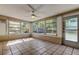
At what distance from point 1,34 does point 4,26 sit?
0.18m

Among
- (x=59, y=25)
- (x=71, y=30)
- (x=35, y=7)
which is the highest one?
(x=35, y=7)

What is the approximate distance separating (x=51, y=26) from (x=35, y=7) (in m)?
0.54

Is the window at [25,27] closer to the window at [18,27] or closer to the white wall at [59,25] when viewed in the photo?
the window at [18,27]

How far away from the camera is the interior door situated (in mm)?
1872

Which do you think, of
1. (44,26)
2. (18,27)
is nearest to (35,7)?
(44,26)


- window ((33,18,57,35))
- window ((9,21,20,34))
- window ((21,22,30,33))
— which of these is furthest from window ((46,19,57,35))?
window ((9,21,20,34))

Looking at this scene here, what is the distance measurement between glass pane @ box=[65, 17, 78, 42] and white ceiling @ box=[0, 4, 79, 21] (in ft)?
0.81

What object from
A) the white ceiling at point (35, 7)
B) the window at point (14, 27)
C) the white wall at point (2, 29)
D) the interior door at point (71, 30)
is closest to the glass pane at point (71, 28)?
the interior door at point (71, 30)

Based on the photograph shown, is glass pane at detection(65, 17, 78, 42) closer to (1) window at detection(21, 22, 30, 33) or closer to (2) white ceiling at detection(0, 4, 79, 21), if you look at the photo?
(2) white ceiling at detection(0, 4, 79, 21)

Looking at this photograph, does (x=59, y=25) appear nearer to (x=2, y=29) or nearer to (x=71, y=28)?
(x=71, y=28)

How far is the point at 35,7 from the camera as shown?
188 cm
